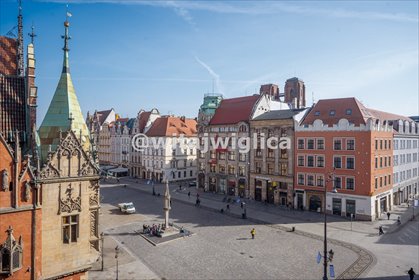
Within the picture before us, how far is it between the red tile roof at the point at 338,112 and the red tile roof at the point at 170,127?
37.7 meters

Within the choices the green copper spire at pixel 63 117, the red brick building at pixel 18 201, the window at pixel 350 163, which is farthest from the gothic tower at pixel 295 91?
the red brick building at pixel 18 201

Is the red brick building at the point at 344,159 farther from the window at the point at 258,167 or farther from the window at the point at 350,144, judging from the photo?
the window at the point at 258,167

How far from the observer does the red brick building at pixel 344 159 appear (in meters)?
43.1

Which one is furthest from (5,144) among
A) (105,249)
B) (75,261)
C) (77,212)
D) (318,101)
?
(318,101)

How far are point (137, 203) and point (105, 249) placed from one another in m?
22.5

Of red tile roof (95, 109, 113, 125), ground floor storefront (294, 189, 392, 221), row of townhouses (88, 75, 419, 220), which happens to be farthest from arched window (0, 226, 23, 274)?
red tile roof (95, 109, 113, 125)

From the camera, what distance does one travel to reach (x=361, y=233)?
119 ft

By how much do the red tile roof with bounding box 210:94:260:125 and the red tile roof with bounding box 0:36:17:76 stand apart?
44.5 metres

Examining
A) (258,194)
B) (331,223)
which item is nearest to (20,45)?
(331,223)

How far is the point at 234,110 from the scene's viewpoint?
6359cm

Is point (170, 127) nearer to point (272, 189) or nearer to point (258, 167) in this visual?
point (258, 167)

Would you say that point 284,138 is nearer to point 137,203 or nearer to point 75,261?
point 137,203

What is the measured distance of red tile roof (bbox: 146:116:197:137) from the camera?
254 feet

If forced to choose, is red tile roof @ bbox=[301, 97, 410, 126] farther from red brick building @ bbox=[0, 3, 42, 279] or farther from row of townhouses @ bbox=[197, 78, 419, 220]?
red brick building @ bbox=[0, 3, 42, 279]
